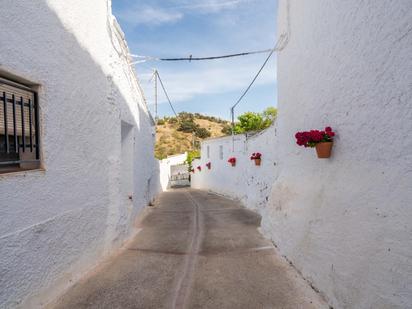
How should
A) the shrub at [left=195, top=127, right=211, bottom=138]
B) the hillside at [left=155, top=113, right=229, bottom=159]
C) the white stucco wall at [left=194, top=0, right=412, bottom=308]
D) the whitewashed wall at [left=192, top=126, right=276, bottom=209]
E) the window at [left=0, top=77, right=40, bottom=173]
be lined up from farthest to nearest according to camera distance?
the shrub at [left=195, top=127, right=211, bottom=138]
the hillside at [left=155, top=113, right=229, bottom=159]
the whitewashed wall at [left=192, top=126, right=276, bottom=209]
the window at [left=0, top=77, right=40, bottom=173]
the white stucco wall at [left=194, top=0, right=412, bottom=308]

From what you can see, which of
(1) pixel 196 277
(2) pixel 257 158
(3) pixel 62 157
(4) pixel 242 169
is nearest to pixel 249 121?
(4) pixel 242 169

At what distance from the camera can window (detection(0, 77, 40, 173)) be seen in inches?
122

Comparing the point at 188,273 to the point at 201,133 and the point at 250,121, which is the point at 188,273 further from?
the point at 201,133

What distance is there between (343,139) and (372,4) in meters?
1.46

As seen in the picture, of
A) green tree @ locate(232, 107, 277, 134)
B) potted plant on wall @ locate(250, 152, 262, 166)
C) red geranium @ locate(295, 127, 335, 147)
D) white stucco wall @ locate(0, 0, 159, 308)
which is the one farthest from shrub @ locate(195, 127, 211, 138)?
red geranium @ locate(295, 127, 335, 147)

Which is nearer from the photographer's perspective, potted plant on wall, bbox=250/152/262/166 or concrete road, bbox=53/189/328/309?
concrete road, bbox=53/189/328/309

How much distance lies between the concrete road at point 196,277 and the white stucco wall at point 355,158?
1.45 feet

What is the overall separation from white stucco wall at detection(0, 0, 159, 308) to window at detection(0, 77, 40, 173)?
Answer: 11cm

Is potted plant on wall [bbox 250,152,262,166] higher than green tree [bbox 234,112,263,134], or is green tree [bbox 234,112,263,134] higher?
green tree [bbox 234,112,263,134]

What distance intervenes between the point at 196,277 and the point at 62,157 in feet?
8.66

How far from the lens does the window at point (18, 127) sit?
3.11 m

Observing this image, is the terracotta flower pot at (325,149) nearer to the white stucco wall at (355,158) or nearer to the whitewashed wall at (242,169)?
the white stucco wall at (355,158)

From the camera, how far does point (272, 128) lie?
27.6ft

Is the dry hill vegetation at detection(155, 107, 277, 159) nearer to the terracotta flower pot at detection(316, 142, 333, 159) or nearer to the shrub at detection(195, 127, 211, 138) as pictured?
the shrub at detection(195, 127, 211, 138)
